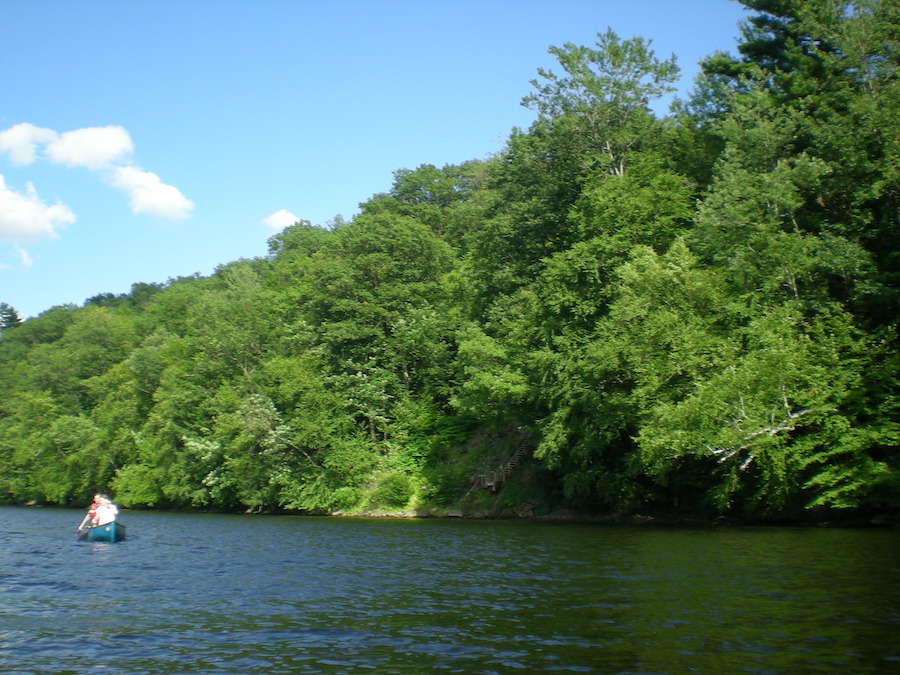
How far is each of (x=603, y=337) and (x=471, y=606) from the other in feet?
64.9

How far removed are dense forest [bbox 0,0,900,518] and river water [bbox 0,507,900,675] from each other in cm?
476

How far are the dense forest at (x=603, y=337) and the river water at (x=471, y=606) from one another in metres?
4.76

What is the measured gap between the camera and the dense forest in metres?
27.7

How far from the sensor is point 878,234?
2917 cm

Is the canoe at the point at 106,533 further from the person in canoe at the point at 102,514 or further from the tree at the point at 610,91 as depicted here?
the tree at the point at 610,91

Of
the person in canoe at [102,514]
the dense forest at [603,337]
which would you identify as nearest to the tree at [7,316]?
the dense forest at [603,337]

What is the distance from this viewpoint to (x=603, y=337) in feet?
109

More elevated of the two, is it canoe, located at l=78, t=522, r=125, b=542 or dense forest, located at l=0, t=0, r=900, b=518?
dense forest, located at l=0, t=0, r=900, b=518

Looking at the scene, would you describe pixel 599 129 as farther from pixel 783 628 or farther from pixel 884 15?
pixel 783 628

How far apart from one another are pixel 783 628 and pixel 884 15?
27.5 metres

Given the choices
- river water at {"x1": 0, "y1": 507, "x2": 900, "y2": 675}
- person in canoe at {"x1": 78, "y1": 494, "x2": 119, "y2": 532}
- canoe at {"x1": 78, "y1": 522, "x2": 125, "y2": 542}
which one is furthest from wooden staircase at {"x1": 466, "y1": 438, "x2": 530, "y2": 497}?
person in canoe at {"x1": 78, "y1": 494, "x2": 119, "y2": 532}

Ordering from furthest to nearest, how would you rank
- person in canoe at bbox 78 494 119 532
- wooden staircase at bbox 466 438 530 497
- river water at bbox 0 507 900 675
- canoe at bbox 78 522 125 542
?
wooden staircase at bbox 466 438 530 497 → person in canoe at bbox 78 494 119 532 → canoe at bbox 78 522 125 542 → river water at bbox 0 507 900 675

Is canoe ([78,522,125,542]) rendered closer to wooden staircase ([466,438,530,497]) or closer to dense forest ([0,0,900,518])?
dense forest ([0,0,900,518])

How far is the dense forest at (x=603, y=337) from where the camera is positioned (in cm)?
2769
